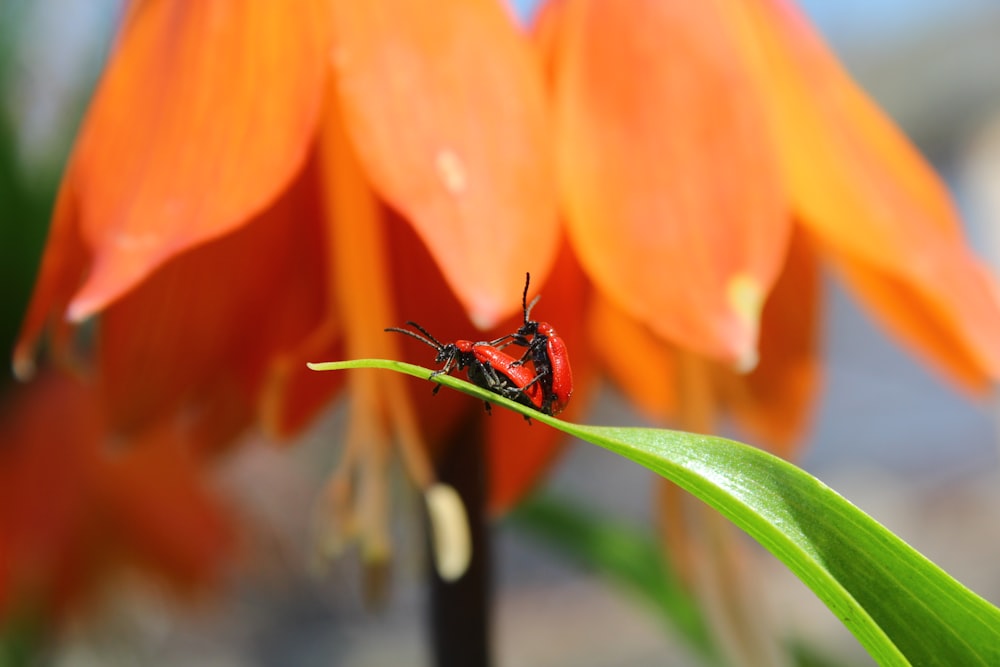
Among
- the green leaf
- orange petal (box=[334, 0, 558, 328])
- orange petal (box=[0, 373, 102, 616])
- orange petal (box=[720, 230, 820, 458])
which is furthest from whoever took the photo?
orange petal (box=[0, 373, 102, 616])

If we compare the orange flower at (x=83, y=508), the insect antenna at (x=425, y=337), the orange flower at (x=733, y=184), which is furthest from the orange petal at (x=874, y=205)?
the orange flower at (x=83, y=508)

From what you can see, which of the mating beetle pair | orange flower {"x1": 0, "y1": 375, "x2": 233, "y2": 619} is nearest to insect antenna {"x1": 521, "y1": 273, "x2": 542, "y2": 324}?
the mating beetle pair

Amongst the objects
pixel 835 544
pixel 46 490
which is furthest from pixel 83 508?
pixel 835 544

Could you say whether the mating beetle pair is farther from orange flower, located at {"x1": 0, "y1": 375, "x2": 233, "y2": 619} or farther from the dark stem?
orange flower, located at {"x1": 0, "y1": 375, "x2": 233, "y2": 619}

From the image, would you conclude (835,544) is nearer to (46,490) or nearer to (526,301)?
(526,301)

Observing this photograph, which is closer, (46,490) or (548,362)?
(548,362)

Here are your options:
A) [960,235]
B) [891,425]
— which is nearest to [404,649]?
[960,235]

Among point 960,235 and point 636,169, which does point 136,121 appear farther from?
point 960,235
